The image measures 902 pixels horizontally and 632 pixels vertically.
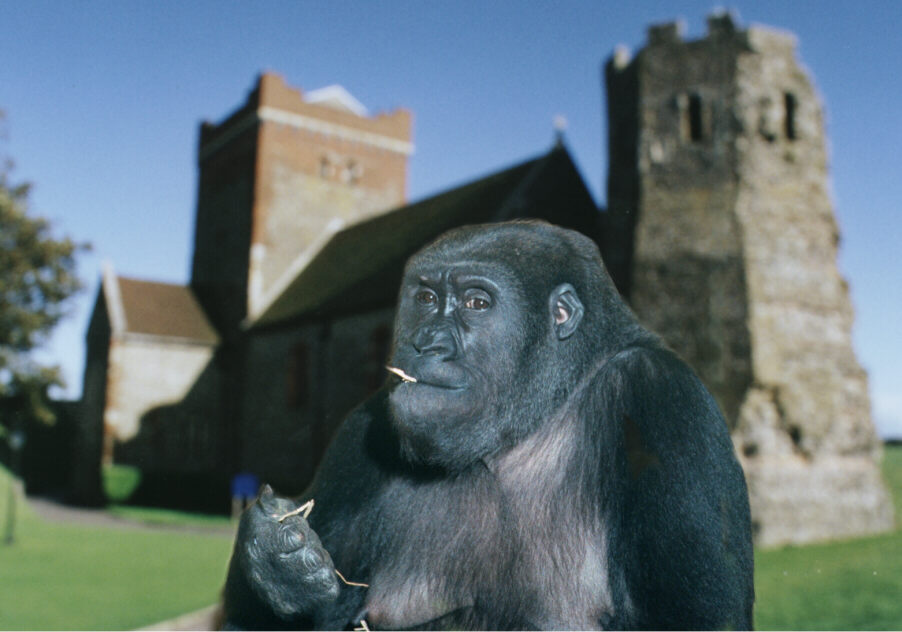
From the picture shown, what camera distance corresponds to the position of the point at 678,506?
3.92 ft

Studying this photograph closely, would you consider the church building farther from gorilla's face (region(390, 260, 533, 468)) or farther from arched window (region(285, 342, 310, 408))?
gorilla's face (region(390, 260, 533, 468))

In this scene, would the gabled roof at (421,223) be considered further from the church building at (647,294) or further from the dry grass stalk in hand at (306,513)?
the dry grass stalk in hand at (306,513)

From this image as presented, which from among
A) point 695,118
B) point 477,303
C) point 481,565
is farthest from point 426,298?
point 695,118

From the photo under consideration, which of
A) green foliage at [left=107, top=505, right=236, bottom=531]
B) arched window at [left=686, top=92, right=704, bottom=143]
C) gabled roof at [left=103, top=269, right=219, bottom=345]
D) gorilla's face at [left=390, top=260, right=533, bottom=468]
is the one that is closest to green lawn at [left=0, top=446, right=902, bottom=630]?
green foliage at [left=107, top=505, right=236, bottom=531]

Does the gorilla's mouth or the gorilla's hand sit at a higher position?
the gorilla's mouth

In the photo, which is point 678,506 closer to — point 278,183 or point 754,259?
point 754,259

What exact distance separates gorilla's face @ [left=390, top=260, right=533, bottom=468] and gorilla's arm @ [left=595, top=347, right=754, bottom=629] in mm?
201

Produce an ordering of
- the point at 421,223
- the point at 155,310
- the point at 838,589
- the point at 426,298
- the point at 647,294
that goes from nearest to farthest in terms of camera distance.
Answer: the point at 426,298
the point at 838,589
the point at 647,294
the point at 421,223
the point at 155,310

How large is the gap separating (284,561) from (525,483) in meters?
0.43

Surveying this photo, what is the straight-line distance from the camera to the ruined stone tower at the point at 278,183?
87.4 feet

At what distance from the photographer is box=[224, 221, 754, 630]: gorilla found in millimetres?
1207

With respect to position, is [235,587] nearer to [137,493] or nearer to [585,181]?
[585,181]

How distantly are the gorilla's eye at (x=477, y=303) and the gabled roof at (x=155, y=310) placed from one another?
27054 mm

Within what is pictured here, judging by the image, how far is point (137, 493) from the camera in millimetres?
23641
